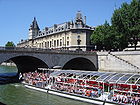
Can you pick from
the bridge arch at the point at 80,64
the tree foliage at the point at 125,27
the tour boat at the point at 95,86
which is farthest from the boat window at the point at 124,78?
the bridge arch at the point at 80,64

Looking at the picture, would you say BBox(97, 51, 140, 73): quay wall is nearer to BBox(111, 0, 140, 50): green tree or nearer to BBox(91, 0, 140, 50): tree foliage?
BBox(91, 0, 140, 50): tree foliage

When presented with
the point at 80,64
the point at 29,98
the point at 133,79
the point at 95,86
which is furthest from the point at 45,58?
the point at 133,79

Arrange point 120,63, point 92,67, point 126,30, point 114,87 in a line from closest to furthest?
point 114,87
point 120,63
point 126,30
point 92,67

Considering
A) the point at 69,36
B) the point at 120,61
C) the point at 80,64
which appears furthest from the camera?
the point at 69,36

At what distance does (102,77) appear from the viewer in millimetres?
25031

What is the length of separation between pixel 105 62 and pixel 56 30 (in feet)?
112

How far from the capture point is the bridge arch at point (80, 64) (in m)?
A: 55.2

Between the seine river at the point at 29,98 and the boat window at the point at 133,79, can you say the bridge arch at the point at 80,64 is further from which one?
the boat window at the point at 133,79

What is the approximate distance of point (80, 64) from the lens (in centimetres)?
5991

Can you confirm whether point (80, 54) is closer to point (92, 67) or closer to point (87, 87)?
point (92, 67)

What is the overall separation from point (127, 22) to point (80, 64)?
1795 centimetres

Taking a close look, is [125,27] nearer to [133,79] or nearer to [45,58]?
Answer: [45,58]

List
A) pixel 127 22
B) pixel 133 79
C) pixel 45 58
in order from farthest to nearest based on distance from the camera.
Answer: pixel 127 22 → pixel 45 58 → pixel 133 79

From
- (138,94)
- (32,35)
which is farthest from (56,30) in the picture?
(138,94)
